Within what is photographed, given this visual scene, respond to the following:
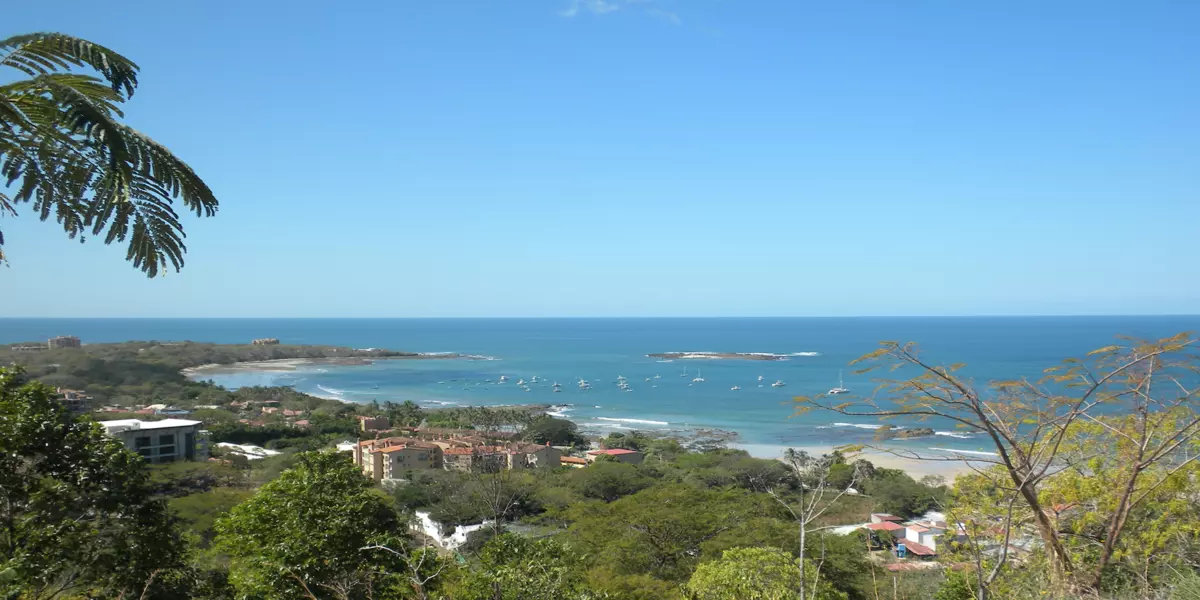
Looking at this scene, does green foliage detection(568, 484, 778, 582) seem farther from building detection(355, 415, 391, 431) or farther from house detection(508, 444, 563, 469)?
building detection(355, 415, 391, 431)

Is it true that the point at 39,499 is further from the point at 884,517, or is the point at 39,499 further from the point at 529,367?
the point at 529,367

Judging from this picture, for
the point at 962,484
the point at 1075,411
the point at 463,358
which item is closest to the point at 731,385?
the point at 463,358

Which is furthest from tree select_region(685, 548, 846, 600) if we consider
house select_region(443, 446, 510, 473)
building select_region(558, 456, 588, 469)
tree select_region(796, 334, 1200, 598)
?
building select_region(558, 456, 588, 469)

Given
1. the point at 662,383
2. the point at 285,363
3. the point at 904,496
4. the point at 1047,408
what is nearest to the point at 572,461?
the point at 904,496

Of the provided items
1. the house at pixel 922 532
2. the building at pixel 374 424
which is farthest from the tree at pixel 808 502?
the building at pixel 374 424

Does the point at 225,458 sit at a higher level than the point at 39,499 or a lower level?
lower

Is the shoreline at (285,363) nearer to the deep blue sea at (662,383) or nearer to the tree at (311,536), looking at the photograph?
the deep blue sea at (662,383)
